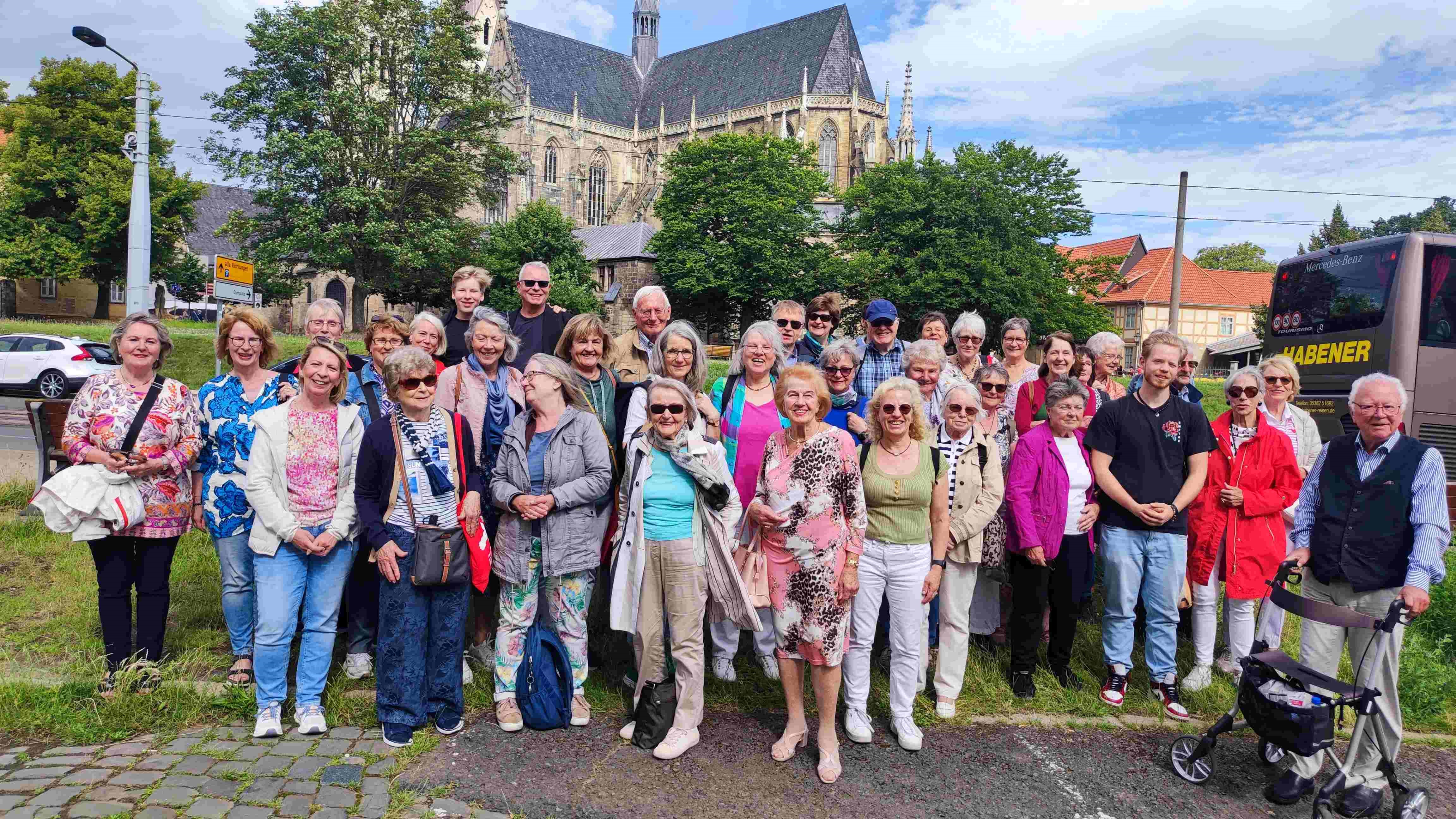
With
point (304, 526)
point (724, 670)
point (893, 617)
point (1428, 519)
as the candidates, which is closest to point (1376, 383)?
point (1428, 519)

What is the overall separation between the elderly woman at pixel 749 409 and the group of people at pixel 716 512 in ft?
0.07

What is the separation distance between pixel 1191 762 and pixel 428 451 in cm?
406

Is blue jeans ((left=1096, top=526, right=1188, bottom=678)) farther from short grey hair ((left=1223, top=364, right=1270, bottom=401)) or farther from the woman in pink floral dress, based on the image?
the woman in pink floral dress

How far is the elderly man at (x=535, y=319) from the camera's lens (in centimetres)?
583

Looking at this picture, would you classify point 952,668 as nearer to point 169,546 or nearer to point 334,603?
point 334,603

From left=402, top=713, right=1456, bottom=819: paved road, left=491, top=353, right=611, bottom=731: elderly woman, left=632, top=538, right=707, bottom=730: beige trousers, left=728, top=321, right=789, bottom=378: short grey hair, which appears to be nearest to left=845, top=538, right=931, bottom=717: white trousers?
left=402, top=713, right=1456, bottom=819: paved road

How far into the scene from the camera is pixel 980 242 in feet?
124

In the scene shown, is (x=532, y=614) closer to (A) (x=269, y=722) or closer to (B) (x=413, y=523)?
(B) (x=413, y=523)

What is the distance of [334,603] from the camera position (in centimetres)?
435

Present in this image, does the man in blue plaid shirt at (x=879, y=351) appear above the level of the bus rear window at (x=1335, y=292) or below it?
below

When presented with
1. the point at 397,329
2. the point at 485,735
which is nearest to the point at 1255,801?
the point at 485,735

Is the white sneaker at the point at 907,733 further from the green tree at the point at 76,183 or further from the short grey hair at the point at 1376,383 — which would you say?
the green tree at the point at 76,183

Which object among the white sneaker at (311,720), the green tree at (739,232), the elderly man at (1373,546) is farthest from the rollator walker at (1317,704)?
the green tree at (739,232)

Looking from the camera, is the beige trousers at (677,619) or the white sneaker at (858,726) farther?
the white sneaker at (858,726)
